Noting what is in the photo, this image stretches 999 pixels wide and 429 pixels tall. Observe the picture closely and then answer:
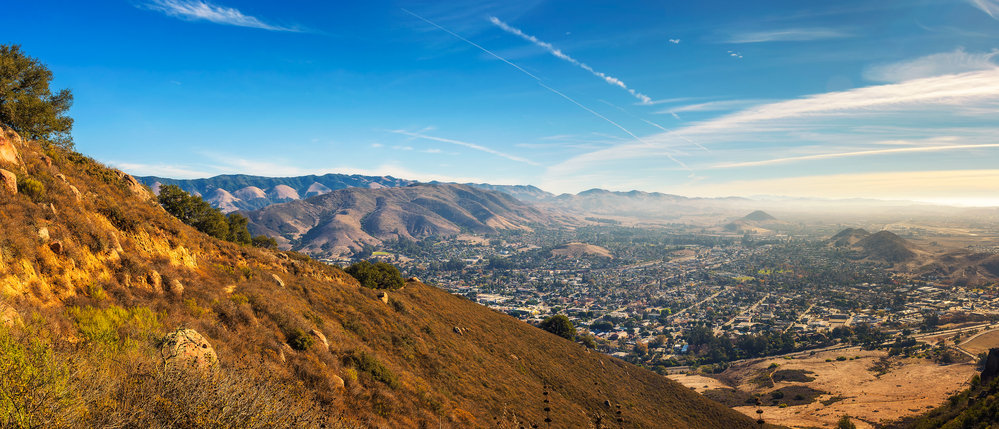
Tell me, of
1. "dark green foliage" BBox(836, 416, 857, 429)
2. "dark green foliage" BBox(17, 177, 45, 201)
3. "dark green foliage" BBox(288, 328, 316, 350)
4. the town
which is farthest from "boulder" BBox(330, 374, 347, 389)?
the town

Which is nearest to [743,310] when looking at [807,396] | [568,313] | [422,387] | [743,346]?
[743,346]

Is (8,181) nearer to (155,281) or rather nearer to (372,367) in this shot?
(155,281)

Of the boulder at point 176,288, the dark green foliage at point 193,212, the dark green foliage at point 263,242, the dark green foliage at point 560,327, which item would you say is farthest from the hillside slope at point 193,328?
the dark green foliage at point 560,327

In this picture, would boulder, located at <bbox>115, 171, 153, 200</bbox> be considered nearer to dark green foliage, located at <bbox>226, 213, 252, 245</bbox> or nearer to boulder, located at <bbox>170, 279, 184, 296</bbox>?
boulder, located at <bbox>170, 279, 184, 296</bbox>

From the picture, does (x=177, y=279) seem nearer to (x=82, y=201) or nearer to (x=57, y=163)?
(x=82, y=201)

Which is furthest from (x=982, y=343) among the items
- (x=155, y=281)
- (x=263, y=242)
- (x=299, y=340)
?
(x=263, y=242)
